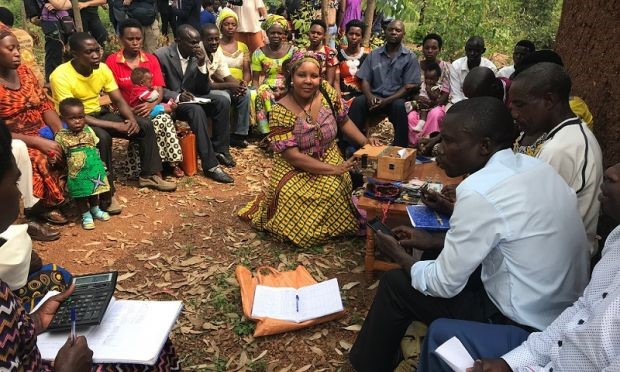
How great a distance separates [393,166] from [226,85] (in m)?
3.55

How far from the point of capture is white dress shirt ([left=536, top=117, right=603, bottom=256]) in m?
2.84

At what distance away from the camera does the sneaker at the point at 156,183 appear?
5.67 meters

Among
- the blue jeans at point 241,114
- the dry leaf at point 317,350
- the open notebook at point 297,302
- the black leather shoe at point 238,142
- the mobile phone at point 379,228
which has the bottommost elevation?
the black leather shoe at point 238,142

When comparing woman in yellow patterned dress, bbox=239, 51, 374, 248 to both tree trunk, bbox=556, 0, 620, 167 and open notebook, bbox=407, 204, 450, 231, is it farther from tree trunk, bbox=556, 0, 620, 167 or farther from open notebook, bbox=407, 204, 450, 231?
tree trunk, bbox=556, 0, 620, 167

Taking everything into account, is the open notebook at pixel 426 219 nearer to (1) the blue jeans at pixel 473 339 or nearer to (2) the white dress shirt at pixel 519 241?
(2) the white dress shirt at pixel 519 241

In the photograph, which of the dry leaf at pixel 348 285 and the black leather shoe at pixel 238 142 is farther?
the black leather shoe at pixel 238 142

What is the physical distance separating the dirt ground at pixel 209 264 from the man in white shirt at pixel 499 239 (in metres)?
1.07

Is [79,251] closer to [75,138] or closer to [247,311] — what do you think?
[75,138]

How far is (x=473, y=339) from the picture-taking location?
7.21 feet

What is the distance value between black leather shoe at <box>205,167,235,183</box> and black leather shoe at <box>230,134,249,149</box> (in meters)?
1.11

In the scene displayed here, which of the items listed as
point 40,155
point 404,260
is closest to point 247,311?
point 404,260

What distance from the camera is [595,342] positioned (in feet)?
5.53

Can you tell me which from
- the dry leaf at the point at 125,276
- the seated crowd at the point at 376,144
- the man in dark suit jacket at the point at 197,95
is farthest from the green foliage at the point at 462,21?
the dry leaf at the point at 125,276

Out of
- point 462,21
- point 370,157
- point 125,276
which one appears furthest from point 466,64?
point 125,276
